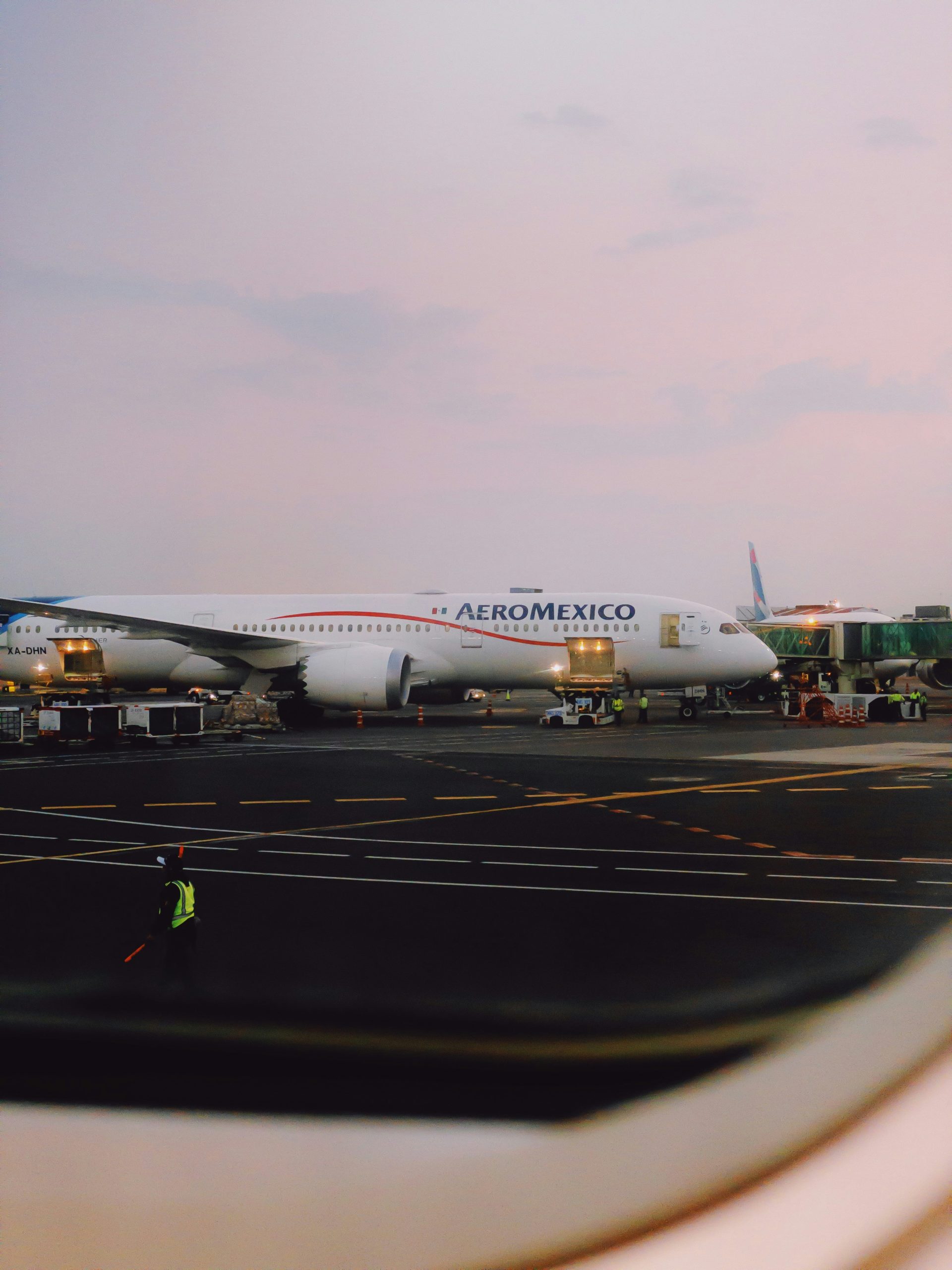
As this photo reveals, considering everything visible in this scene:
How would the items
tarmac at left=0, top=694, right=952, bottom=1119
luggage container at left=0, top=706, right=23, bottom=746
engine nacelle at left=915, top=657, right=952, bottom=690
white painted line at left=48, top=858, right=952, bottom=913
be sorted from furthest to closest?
engine nacelle at left=915, top=657, right=952, bottom=690, luggage container at left=0, top=706, right=23, bottom=746, white painted line at left=48, top=858, right=952, bottom=913, tarmac at left=0, top=694, right=952, bottom=1119

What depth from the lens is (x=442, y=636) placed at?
38812mm

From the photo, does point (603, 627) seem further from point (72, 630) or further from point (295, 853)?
point (295, 853)

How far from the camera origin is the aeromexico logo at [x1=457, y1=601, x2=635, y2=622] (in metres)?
38.2

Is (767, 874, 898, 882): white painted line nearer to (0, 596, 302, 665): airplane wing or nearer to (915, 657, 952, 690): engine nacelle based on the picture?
(0, 596, 302, 665): airplane wing

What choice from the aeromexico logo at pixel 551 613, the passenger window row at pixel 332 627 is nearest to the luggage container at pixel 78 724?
the passenger window row at pixel 332 627

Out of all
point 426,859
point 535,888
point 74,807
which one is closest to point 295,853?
point 426,859

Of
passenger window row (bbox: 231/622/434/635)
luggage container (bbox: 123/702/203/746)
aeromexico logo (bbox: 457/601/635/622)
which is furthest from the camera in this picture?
passenger window row (bbox: 231/622/434/635)

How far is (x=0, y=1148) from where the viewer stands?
478cm

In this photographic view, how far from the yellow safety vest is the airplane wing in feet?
92.7

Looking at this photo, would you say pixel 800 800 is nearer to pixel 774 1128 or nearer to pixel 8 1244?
pixel 774 1128

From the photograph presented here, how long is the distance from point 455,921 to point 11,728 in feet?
78.1

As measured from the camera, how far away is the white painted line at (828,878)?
11.4 meters

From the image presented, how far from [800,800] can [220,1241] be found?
15.7m

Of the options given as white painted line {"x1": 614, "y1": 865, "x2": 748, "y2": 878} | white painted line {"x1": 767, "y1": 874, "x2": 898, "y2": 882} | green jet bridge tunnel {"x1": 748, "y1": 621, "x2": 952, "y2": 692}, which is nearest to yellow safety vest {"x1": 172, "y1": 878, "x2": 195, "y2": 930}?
white painted line {"x1": 614, "y1": 865, "x2": 748, "y2": 878}
